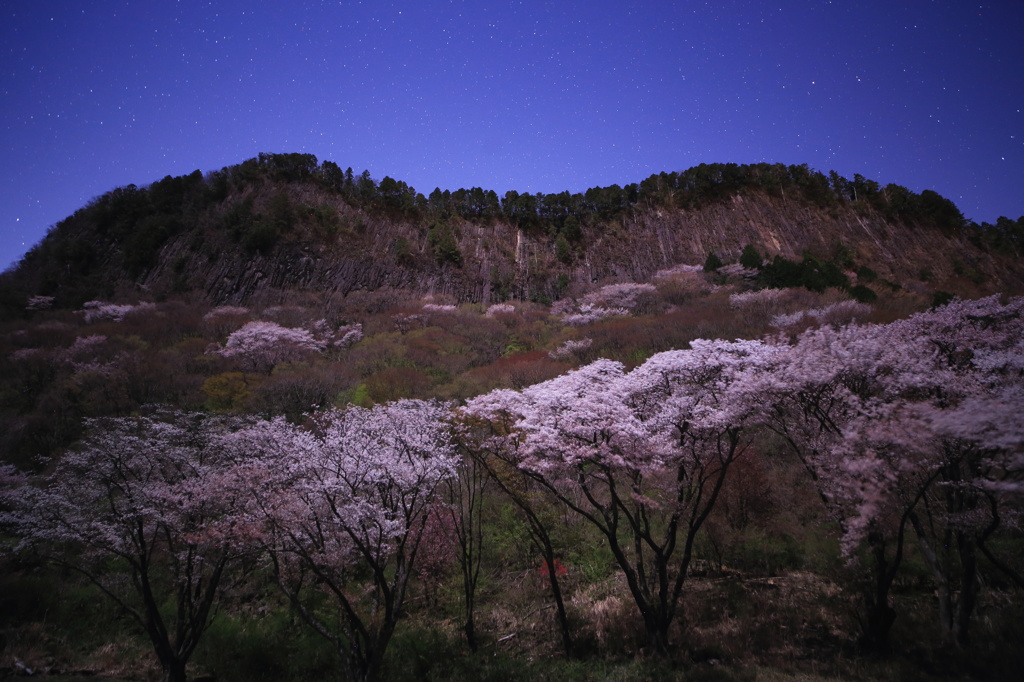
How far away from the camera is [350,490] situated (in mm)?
11055

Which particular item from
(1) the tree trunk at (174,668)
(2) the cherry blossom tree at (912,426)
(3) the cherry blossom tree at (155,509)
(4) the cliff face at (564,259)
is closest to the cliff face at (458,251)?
(4) the cliff face at (564,259)

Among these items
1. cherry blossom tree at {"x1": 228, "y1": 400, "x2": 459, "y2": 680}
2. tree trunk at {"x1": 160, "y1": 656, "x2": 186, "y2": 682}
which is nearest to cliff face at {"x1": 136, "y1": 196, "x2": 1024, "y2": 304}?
cherry blossom tree at {"x1": 228, "y1": 400, "x2": 459, "y2": 680}

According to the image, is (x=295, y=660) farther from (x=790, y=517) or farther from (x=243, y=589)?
(x=790, y=517)

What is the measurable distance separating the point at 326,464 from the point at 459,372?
17547 millimetres

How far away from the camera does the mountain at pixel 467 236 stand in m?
46.4

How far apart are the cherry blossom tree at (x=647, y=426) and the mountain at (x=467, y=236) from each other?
39.0 m

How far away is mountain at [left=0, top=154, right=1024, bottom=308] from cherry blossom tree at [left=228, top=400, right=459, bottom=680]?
3678 cm

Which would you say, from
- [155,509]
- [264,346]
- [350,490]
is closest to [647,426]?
[350,490]

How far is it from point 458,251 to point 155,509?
147 ft

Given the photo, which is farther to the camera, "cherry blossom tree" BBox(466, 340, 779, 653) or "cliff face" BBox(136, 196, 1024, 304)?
"cliff face" BBox(136, 196, 1024, 304)

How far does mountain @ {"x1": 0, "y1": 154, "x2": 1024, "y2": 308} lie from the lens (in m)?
46.4

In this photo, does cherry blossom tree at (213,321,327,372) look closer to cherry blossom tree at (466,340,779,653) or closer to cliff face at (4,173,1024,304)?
cliff face at (4,173,1024,304)

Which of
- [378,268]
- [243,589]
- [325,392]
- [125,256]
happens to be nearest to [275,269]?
[378,268]

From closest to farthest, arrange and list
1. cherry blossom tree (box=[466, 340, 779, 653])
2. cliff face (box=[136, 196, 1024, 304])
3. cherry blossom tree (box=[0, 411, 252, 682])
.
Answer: cherry blossom tree (box=[466, 340, 779, 653]) < cherry blossom tree (box=[0, 411, 252, 682]) < cliff face (box=[136, 196, 1024, 304])
